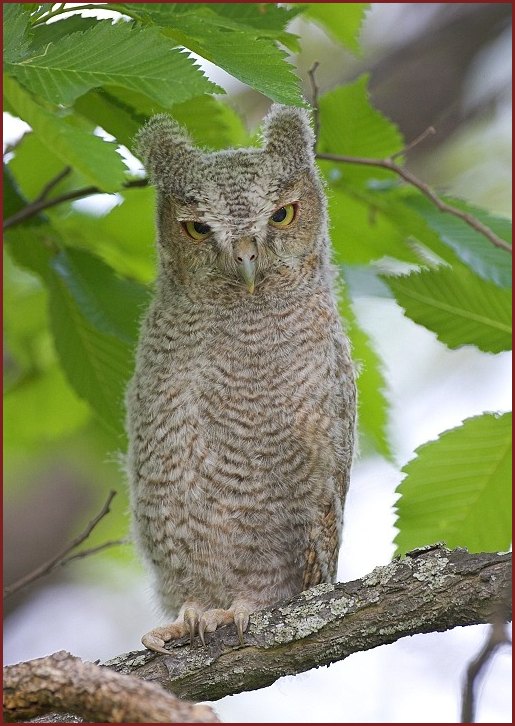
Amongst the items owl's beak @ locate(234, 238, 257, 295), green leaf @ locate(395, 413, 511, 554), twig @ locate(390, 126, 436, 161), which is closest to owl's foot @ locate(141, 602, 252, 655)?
green leaf @ locate(395, 413, 511, 554)

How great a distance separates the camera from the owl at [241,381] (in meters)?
2.94

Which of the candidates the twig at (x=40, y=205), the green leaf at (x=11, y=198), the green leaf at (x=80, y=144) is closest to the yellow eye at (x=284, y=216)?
the twig at (x=40, y=205)

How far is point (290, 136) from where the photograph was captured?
303 cm

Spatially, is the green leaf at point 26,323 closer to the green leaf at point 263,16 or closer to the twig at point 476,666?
the green leaf at point 263,16

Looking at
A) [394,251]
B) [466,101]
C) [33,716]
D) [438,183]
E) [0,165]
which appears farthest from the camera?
[438,183]

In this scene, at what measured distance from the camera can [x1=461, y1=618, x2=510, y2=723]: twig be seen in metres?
1.45

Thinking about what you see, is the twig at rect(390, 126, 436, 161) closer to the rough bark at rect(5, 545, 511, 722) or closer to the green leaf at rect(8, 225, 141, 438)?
the green leaf at rect(8, 225, 141, 438)

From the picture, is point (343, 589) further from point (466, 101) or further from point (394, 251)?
point (466, 101)

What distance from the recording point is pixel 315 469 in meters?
2.98

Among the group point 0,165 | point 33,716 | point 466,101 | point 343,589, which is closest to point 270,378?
point 343,589

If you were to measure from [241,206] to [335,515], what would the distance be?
1.01m

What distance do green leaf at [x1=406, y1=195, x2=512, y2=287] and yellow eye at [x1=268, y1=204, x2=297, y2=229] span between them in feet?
1.30

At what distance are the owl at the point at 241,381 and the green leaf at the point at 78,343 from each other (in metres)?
0.07

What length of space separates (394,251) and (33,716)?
1972 millimetres
